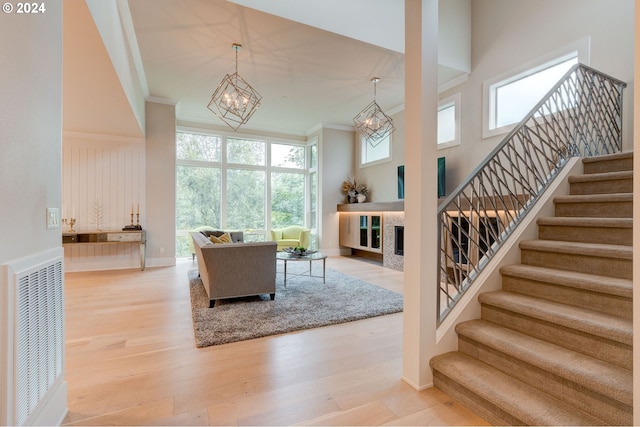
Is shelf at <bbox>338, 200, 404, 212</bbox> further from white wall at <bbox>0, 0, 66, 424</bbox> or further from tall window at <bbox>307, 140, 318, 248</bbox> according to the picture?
white wall at <bbox>0, 0, 66, 424</bbox>

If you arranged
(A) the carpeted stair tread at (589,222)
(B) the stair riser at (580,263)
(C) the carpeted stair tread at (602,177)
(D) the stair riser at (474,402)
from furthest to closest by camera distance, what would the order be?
(C) the carpeted stair tread at (602,177), (A) the carpeted stair tread at (589,222), (B) the stair riser at (580,263), (D) the stair riser at (474,402)

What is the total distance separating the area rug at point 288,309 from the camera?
2.76 metres

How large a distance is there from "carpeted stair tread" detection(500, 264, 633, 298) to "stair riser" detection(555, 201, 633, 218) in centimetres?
73

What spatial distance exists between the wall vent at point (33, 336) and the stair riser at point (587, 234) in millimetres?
3298

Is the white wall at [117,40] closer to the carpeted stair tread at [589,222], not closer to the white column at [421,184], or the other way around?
the white column at [421,184]

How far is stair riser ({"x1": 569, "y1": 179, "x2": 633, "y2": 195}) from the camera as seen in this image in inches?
97.3

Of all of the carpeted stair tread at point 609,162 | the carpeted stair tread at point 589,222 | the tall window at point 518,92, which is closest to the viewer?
the carpeted stair tread at point 589,222

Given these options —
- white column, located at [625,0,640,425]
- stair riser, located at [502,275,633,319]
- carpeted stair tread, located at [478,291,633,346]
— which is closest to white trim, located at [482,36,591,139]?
stair riser, located at [502,275,633,319]

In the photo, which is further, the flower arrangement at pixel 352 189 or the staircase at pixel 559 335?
Answer: the flower arrangement at pixel 352 189

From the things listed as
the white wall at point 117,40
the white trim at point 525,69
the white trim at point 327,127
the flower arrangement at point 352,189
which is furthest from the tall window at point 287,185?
the white trim at point 525,69

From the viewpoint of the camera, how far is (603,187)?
2584mm

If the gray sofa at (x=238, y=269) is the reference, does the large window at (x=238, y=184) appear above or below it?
above

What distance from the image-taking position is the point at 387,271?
18.4ft

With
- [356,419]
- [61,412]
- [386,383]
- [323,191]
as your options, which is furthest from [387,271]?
[61,412]
